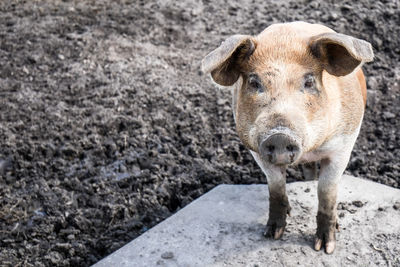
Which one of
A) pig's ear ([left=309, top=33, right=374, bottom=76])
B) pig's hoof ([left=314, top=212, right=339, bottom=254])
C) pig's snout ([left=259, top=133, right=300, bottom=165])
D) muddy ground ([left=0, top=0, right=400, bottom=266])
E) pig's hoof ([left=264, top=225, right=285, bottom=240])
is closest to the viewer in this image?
pig's snout ([left=259, top=133, right=300, bottom=165])

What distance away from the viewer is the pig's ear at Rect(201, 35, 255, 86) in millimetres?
2977

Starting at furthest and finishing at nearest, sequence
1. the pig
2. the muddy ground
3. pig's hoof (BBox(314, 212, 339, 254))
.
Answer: the muddy ground
pig's hoof (BBox(314, 212, 339, 254))
the pig

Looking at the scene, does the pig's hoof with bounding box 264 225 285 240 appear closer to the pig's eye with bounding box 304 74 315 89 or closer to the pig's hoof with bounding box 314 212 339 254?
the pig's hoof with bounding box 314 212 339 254

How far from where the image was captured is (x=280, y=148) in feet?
8.69

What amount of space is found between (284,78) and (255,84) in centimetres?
16

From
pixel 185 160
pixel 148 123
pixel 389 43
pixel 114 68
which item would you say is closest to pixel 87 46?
pixel 114 68

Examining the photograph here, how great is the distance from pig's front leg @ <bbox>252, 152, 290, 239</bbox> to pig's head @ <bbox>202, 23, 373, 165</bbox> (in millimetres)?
531

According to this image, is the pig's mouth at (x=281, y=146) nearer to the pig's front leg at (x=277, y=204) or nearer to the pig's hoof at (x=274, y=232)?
the pig's front leg at (x=277, y=204)

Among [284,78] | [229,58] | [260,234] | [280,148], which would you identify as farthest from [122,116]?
[280,148]

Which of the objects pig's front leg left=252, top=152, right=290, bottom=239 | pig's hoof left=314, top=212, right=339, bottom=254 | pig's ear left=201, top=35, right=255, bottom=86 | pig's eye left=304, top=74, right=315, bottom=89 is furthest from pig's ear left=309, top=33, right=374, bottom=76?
pig's hoof left=314, top=212, right=339, bottom=254

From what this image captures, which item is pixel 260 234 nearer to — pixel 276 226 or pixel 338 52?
pixel 276 226

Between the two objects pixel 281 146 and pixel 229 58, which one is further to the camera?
pixel 229 58

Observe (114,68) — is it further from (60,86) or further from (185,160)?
(185,160)

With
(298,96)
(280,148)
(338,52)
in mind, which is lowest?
(280,148)
